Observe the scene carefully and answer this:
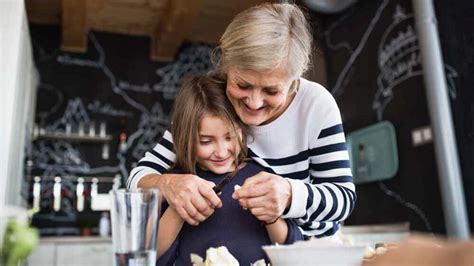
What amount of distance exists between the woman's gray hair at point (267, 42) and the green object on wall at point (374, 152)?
81.8 inches

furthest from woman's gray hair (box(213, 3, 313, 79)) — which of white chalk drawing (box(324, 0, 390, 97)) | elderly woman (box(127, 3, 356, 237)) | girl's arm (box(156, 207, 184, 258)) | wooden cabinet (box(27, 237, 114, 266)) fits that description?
white chalk drawing (box(324, 0, 390, 97))

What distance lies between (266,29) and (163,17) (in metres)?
3.15

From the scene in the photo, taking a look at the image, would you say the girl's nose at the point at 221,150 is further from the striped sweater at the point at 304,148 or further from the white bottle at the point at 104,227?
the white bottle at the point at 104,227

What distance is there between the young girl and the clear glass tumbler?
12.4 inches

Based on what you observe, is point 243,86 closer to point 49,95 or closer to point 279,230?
point 279,230

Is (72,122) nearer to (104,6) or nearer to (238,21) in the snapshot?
(104,6)

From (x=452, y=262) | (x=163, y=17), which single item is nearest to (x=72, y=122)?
A: (x=163, y=17)

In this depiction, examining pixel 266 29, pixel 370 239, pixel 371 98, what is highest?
pixel 371 98

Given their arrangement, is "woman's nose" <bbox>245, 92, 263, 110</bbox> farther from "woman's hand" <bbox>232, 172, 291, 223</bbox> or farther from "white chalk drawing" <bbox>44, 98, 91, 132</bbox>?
"white chalk drawing" <bbox>44, 98, 91, 132</bbox>

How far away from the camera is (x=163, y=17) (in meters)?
3.91

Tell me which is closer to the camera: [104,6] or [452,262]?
[452,262]

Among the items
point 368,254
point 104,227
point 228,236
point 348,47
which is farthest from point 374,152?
point 368,254

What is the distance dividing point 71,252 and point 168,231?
212 centimetres

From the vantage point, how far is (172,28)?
384 centimetres
